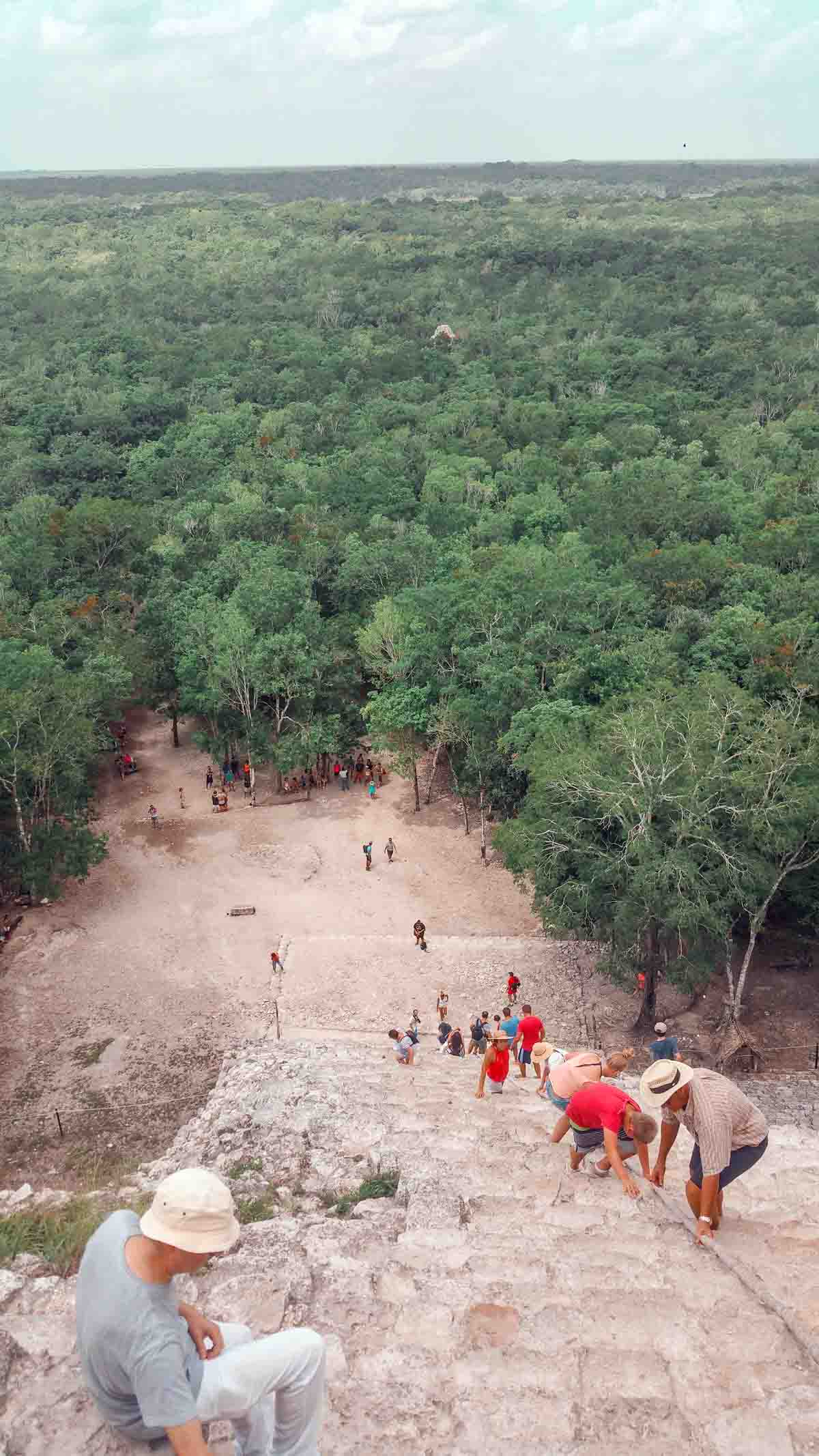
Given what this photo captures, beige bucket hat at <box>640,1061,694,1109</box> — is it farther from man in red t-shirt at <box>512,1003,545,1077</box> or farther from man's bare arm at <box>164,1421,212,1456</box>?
man in red t-shirt at <box>512,1003,545,1077</box>

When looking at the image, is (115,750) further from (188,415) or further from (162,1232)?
(188,415)

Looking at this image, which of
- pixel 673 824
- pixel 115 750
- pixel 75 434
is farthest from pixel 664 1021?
pixel 75 434

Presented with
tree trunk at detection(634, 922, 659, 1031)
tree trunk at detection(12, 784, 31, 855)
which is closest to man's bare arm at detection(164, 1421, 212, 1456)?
tree trunk at detection(634, 922, 659, 1031)

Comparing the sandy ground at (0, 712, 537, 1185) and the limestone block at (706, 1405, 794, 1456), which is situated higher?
the limestone block at (706, 1405, 794, 1456)

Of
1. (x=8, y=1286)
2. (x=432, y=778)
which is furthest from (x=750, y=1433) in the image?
(x=432, y=778)

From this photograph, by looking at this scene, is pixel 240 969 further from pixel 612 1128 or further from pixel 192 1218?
pixel 192 1218

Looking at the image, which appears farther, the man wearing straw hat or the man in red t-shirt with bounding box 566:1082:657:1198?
the man in red t-shirt with bounding box 566:1082:657:1198

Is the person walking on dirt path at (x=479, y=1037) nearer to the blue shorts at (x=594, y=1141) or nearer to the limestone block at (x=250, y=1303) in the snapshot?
the blue shorts at (x=594, y=1141)
